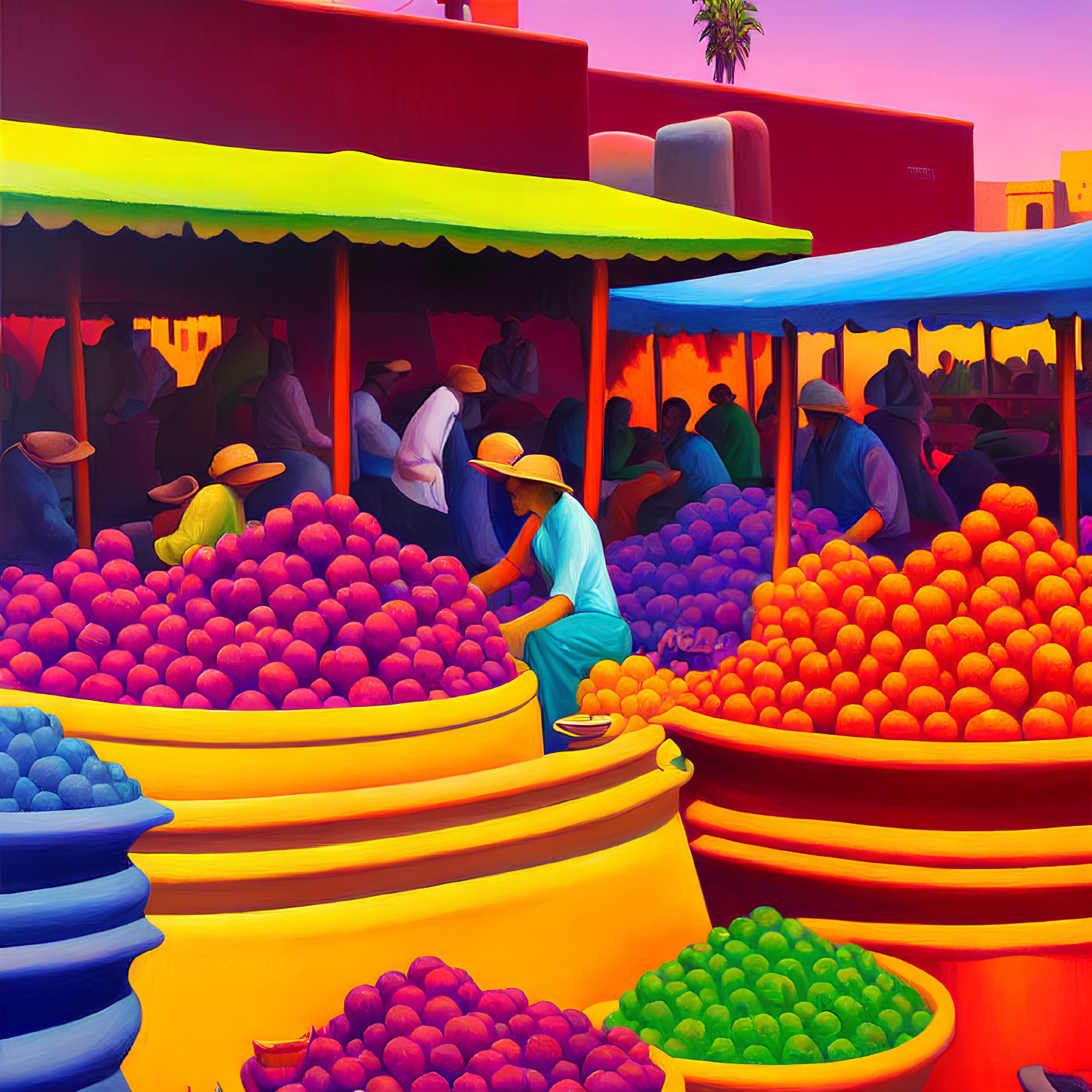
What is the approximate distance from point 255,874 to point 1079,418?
7.20 meters

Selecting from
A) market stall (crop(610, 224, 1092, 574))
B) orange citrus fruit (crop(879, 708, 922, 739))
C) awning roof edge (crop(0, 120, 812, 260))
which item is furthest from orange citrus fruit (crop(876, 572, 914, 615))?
awning roof edge (crop(0, 120, 812, 260))

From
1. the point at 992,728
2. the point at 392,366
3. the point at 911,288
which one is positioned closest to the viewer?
the point at 992,728

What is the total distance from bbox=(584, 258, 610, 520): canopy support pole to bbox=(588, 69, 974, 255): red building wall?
6.86 m

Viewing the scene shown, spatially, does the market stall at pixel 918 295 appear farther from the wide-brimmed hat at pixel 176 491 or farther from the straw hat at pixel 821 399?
the wide-brimmed hat at pixel 176 491

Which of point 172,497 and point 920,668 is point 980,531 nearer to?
point 920,668

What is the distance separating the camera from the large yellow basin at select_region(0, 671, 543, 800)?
8.73 feet

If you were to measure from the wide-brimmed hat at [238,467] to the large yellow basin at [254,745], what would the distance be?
60.0 inches

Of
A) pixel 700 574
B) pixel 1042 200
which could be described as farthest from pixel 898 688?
pixel 1042 200

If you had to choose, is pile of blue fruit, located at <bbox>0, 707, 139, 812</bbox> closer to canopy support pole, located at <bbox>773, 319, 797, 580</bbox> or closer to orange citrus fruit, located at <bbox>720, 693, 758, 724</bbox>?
orange citrus fruit, located at <bbox>720, 693, 758, 724</bbox>

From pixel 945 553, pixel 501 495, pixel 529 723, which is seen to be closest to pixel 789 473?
pixel 501 495

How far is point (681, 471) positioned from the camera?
758cm

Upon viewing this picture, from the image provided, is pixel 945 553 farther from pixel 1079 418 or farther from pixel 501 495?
pixel 1079 418

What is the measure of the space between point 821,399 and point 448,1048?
15.5 feet

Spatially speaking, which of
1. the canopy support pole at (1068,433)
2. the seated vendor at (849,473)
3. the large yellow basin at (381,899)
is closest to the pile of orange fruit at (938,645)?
the large yellow basin at (381,899)
